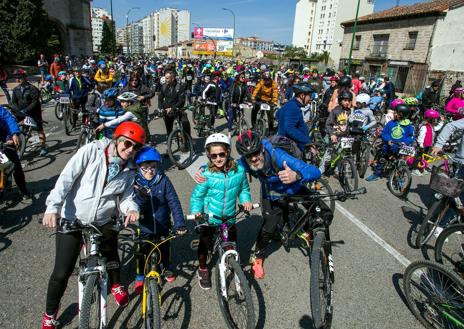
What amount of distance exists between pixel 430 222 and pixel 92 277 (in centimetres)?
445

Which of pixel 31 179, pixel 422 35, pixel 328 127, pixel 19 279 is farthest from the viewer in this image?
pixel 422 35

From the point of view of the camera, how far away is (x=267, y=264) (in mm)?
3793

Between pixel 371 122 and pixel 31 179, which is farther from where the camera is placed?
pixel 371 122

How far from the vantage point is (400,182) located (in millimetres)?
6117

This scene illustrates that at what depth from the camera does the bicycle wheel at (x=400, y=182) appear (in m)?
5.91

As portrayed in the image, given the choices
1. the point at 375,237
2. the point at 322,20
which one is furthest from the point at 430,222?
the point at 322,20

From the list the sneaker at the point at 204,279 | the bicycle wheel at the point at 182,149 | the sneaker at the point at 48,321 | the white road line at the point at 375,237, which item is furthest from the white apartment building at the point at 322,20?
the sneaker at the point at 48,321

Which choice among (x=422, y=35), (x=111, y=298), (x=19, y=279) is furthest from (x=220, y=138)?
(x=422, y=35)

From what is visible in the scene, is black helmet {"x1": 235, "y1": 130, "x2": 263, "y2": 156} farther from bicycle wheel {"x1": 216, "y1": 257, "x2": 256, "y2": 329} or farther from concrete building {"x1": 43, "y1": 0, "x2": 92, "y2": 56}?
concrete building {"x1": 43, "y1": 0, "x2": 92, "y2": 56}

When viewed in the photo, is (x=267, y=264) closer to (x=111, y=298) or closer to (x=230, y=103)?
(x=111, y=298)

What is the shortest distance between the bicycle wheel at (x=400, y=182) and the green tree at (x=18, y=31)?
113 ft

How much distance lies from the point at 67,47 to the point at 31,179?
56.0 meters

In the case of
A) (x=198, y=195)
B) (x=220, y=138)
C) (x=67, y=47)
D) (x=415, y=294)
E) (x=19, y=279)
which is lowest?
(x=19, y=279)

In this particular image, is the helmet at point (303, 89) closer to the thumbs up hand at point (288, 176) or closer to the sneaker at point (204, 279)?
the thumbs up hand at point (288, 176)
